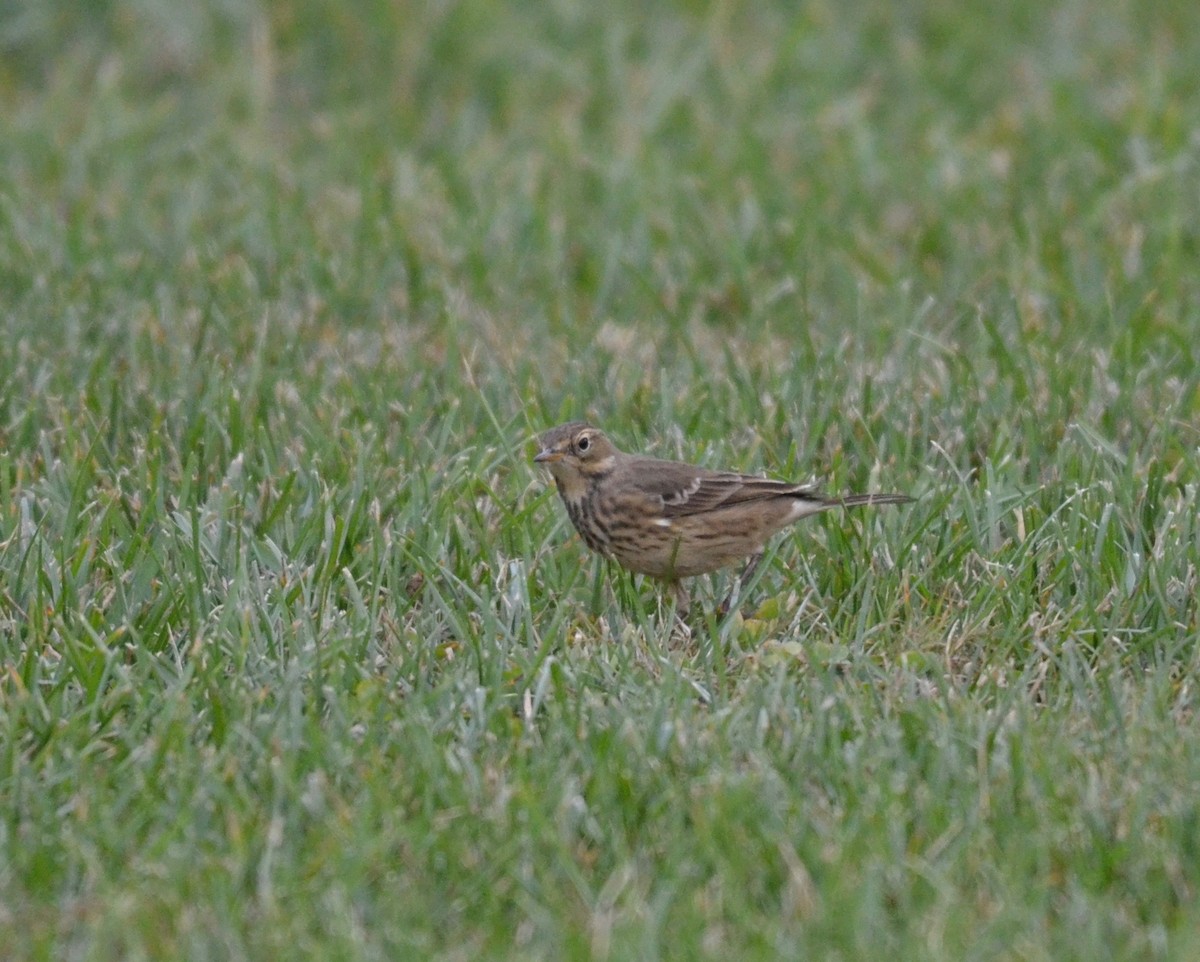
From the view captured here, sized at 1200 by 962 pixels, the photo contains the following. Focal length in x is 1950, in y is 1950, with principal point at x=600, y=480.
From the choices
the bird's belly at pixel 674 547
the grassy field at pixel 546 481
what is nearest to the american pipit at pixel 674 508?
the bird's belly at pixel 674 547

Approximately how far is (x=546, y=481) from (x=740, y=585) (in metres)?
0.79

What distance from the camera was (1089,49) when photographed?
380 inches

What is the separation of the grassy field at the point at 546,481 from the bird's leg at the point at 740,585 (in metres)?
0.05

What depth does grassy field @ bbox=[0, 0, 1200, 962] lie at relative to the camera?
3520 millimetres

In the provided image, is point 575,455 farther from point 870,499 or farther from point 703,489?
point 870,499

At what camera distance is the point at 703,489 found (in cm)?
501

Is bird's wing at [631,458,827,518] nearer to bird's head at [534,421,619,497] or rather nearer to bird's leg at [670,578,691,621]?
bird's head at [534,421,619,497]

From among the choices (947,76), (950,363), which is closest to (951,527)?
(950,363)

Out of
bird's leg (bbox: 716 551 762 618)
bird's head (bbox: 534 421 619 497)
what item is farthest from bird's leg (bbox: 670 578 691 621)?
bird's head (bbox: 534 421 619 497)

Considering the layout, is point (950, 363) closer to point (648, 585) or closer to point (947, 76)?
point (648, 585)

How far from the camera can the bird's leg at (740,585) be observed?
4.88m

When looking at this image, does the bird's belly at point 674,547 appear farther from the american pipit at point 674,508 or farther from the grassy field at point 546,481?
the grassy field at point 546,481

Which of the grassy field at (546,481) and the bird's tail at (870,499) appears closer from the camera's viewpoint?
the grassy field at (546,481)

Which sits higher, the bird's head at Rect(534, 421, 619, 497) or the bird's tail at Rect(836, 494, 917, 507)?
the bird's head at Rect(534, 421, 619, 497)
